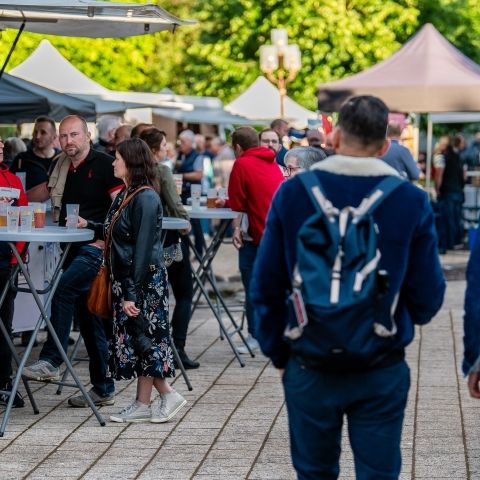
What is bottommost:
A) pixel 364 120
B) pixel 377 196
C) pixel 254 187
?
pixel 254 187

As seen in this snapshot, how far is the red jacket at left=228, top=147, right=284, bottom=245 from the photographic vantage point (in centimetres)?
1030

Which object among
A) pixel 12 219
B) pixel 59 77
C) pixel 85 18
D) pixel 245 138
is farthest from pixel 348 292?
pixel 59 77

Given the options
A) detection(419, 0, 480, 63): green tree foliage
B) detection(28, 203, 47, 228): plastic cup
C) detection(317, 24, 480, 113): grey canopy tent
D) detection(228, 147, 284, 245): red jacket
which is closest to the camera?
detection(28, 203, 47, 228): plastic cup

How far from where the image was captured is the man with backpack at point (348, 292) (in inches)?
163

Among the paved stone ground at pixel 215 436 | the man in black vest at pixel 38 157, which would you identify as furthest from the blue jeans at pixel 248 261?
the man in black vest at pixel 38 157

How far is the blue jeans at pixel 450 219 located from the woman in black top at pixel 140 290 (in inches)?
587

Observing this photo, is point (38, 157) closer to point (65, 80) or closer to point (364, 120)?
point (364, 120)

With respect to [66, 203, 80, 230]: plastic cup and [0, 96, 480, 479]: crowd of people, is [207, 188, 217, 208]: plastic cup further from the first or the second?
[66, 203, 80, 230]: plastic cup

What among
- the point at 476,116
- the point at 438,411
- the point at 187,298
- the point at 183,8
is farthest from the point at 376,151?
the point at 183,8

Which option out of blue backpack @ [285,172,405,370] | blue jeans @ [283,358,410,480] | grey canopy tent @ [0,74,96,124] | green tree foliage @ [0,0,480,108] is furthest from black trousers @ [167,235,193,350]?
green tree foliage @ [0,0,480,108]

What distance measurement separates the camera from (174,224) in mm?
8953

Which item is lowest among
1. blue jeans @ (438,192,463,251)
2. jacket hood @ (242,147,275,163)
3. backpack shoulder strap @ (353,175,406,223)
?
blue jeans @ (438,192,463,251)

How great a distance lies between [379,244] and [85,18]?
547 centimetres

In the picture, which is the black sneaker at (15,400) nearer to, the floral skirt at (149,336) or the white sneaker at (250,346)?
the floral skirt at (149,336)
